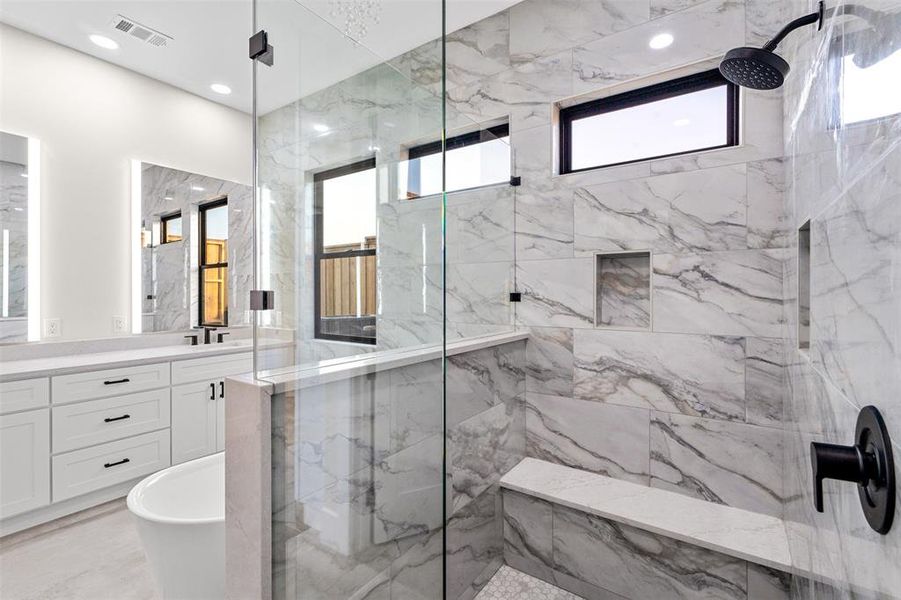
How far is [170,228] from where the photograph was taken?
127 inches

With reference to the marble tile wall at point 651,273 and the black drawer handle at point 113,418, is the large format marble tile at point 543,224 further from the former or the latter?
the black drawer handle at point 113,418

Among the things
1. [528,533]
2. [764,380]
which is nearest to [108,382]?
[528,533]

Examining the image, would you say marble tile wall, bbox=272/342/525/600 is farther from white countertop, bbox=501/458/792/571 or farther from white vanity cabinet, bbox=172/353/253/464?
white vanity cabinet, bbox=172/353/253/464

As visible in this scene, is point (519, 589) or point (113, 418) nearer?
point (519, 589)

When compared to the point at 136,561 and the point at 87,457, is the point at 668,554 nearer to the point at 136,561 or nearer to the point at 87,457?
the point at 136,561

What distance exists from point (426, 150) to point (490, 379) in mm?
1128

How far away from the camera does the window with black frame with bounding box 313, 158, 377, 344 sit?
4.24ft

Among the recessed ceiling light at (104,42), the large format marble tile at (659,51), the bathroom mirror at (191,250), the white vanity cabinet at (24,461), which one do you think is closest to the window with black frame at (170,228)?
the bathroom mirror at (191,250)

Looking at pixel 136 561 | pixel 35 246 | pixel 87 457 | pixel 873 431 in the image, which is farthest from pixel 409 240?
pixel 35 246

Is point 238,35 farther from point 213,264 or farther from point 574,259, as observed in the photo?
point 574,259

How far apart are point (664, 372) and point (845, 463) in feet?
5.41

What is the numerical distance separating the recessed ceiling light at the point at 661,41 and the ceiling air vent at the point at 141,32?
296cm

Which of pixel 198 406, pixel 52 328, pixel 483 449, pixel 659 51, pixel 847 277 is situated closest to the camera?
pixel 847 277

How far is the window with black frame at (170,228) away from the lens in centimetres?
318
